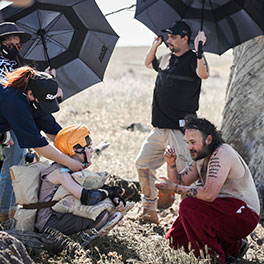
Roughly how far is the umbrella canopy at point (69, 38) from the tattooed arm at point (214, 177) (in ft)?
6.53

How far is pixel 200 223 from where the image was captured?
4289mm

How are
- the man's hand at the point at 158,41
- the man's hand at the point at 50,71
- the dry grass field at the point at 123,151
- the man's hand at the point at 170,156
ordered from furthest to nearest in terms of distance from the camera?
the man's hand at the point at 158,41 < the man's hand at the point at 50,71 < the man's hand at the point at 170,156 < the dry grass field at the point at 123,151

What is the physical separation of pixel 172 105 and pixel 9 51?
190cm

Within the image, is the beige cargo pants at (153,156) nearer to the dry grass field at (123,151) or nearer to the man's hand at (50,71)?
the dry grass field at (123,151)

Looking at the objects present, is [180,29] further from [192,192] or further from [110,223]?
[110,223]

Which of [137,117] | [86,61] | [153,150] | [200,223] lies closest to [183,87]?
[153,150]

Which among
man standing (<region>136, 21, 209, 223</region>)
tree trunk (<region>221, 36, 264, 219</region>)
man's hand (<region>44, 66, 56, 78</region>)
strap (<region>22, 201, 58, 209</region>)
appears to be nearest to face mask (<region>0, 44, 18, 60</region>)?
man's hand (<region>44, 66, 56, 78</region>)

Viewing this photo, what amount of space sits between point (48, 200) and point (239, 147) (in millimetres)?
3118

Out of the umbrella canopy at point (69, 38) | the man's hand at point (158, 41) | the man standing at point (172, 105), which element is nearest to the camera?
the umbrella canopy at point (69, 38)

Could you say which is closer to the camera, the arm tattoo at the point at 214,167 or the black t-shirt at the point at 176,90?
the arm tattoo at the point at 214,167

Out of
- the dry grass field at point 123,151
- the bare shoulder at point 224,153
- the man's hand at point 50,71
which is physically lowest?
the dry grass field at point 123,151

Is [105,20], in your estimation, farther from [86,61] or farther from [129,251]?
[129,251]

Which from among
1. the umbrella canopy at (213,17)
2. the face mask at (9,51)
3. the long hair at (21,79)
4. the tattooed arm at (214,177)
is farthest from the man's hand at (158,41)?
the long hair at (21,79)

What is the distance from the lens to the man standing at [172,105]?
5.43m
